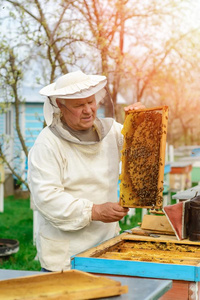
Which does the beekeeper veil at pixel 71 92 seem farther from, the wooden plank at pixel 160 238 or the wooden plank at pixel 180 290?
the wooden plank at pixel 180 290

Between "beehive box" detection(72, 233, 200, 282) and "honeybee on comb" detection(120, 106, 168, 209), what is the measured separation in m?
0.25

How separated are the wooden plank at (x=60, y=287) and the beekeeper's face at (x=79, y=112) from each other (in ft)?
4.41

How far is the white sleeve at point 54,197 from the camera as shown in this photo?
8.58 ft

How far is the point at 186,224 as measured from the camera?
2768 millimetres

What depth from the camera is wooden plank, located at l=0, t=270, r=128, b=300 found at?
4.97ft

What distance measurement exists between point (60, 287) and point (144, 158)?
1.30 meters

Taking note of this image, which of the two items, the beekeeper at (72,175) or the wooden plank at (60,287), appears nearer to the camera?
the wooden plank at (60,287)

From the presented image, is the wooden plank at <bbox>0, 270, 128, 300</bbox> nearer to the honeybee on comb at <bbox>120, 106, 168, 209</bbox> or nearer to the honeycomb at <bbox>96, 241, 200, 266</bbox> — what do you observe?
the honeycomb at <bbox>96, 241, 200, 266</bbox>

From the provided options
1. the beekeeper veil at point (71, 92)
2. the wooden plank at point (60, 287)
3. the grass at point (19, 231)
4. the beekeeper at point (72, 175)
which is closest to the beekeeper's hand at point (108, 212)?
the beekeeper at point (72, 175)

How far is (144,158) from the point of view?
2.75 meters

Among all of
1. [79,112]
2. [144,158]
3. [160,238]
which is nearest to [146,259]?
[160,238]

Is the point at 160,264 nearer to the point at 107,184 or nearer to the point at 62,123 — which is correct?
the point at 107,184

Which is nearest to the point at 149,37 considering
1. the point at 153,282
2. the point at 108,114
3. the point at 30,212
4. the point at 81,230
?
the point at 30,212

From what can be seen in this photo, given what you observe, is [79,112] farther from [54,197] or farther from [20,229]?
[20,229]
